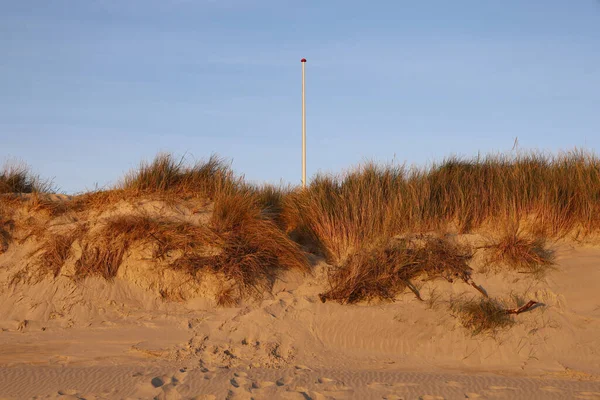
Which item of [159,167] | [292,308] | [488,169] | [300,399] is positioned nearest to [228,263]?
[292,308]

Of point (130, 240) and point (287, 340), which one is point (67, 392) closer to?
point (287, 340)

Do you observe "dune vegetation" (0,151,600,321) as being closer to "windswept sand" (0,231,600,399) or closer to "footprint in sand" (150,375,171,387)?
"windswept sand" (0,231,600,399)

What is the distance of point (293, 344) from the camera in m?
7.60

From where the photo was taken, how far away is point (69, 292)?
28.3 ft

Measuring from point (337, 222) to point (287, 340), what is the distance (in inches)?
98.8

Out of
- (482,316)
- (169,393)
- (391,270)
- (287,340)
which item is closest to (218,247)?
(287,340)

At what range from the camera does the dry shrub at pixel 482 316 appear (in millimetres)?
7539

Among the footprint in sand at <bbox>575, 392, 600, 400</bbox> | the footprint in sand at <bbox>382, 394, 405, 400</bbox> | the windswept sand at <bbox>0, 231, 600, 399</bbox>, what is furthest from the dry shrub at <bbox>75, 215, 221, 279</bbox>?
the footprint in sand at <bbox>575, 392, 600, 400</bbox>

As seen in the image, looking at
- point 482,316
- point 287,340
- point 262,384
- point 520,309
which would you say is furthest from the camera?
point 520,309

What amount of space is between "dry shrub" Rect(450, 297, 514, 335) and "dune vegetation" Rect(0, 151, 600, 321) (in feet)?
0.33

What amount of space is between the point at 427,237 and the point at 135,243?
4360mm

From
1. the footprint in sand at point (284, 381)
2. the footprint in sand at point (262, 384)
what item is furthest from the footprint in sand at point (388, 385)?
the footprint in sand at point (262, 384)

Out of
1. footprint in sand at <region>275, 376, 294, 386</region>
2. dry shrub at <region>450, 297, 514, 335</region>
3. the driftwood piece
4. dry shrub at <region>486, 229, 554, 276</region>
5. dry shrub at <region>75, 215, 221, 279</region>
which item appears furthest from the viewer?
dry shrub at <region>75, 215, 221, 279</region>

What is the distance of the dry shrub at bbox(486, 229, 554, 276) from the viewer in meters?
8.65
